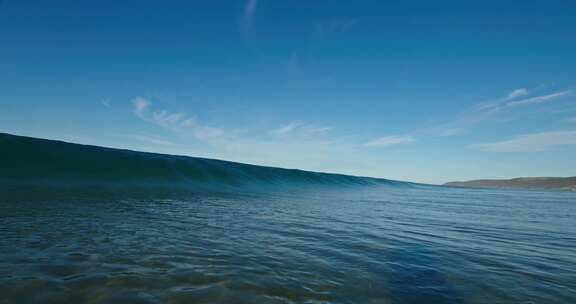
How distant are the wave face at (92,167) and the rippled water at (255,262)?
27.6ft

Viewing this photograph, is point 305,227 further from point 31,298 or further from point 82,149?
point 82,149

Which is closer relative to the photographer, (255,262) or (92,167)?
(255,262)

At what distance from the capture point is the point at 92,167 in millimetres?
16984

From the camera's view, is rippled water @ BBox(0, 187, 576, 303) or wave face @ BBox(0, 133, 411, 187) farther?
wave face @ BBox(0, 133, 411, 187)

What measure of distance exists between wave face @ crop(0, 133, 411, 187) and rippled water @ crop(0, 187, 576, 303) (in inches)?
331

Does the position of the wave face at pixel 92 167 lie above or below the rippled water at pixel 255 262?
above

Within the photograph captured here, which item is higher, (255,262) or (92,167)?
(92,167)

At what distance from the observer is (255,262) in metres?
4.18

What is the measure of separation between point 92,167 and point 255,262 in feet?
54.8

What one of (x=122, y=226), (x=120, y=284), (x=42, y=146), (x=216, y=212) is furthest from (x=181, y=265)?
(x=42, y=146)

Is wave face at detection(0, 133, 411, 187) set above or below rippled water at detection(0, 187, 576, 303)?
above

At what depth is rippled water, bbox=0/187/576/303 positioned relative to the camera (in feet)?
10.2

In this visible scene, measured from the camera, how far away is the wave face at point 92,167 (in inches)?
559

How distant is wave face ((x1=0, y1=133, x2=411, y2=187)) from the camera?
14.2 m
